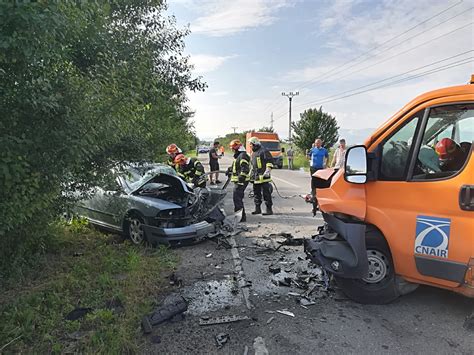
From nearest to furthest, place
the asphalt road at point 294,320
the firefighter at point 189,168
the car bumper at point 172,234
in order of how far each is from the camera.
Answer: the asphalt road at point 294,320
the car bumper at point 172,234
the firefighter at point 189,168

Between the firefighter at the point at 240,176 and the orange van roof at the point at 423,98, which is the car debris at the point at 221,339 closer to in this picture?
the orange van roof at the point at 423,98

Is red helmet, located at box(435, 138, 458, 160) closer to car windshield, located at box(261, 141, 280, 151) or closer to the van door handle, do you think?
the van door handle

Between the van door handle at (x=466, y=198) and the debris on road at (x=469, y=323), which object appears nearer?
the van door handle at (x=466, y=198)

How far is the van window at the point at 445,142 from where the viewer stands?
310 cm

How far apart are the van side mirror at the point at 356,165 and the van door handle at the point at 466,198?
2.71 ft

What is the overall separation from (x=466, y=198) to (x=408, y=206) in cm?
48

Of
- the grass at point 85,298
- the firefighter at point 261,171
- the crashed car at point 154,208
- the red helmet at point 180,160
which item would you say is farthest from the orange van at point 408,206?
the red helmet at point 180,160

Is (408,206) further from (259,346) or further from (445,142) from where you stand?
(259,346)

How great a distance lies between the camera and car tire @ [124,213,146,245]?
5.76 meters

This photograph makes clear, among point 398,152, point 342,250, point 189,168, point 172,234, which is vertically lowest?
point 172,234

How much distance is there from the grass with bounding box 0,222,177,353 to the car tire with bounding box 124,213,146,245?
16 cm

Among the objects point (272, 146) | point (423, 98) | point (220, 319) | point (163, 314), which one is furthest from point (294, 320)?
point (272, 146)

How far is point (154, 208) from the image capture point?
5.52 meters

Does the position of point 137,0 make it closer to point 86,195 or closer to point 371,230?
point 86,195
